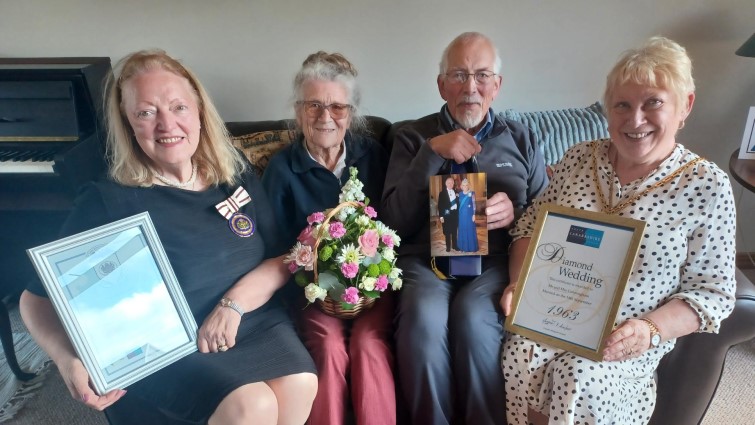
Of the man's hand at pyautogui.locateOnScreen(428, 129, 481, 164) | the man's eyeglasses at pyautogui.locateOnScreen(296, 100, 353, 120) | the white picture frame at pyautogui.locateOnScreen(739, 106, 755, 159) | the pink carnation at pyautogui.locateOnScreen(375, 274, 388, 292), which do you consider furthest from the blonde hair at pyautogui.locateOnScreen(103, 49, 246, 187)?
the white picture frame at pyautogui.locateOnScreen(739, 106, 755, 159)

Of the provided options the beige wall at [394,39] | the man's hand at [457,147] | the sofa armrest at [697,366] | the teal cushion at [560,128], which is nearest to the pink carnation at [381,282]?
the man's hand at [457,147]

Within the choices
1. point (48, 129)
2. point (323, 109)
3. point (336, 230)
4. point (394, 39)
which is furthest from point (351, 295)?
point (48, 129)

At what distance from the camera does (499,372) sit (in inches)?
56.4

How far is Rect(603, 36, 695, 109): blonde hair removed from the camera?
4.17 feet

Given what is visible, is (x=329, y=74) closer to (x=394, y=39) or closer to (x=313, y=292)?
(x=394, y=39)

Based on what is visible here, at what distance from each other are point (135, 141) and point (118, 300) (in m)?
0.48

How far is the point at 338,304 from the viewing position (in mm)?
1498

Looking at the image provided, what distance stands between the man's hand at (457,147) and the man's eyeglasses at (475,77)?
0.68 ft

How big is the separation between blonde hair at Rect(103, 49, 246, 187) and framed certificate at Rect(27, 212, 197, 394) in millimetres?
203

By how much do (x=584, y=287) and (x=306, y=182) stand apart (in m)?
1.00

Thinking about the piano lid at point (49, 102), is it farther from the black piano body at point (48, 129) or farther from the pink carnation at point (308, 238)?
the pink carnation at point (308, 238)

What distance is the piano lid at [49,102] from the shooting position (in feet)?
6.66

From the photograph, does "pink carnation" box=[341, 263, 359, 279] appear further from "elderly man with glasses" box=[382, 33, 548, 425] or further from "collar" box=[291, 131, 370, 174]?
"collar" box=[291, 131, 370, 174]

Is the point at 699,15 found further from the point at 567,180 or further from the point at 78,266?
the point at 78,266
